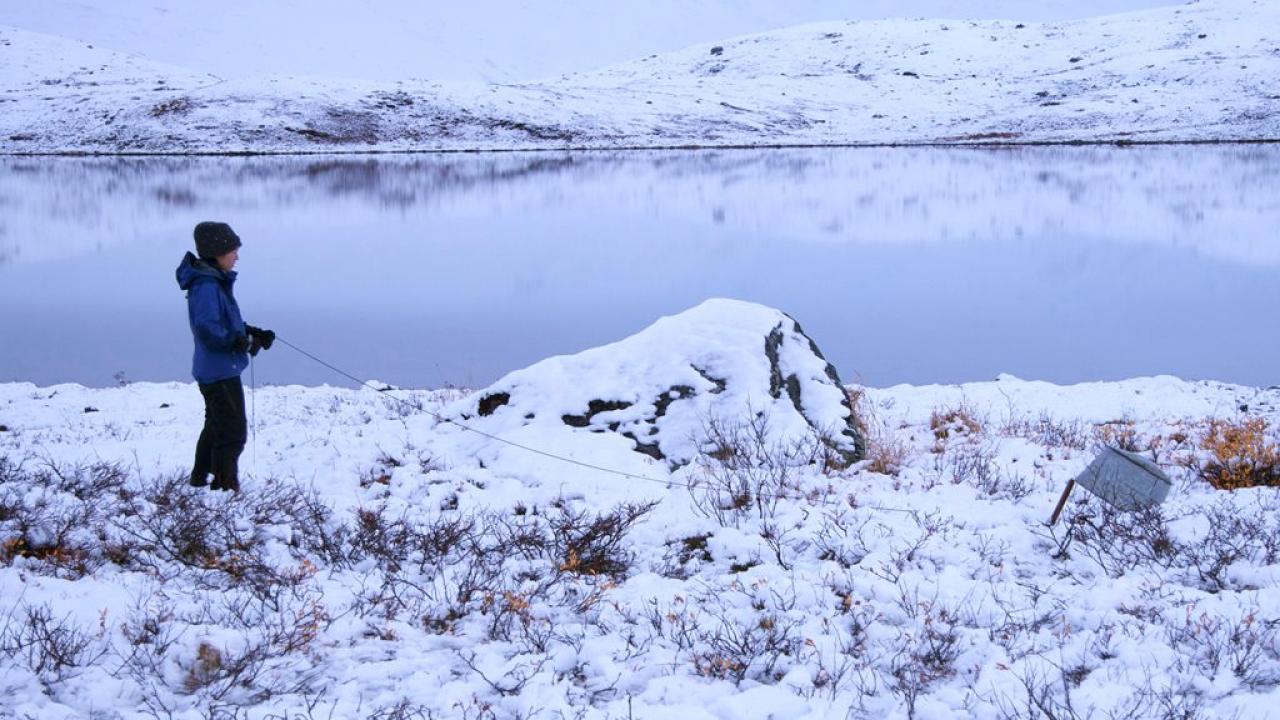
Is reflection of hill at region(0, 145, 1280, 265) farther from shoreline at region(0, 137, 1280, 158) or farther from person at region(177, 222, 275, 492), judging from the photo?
person at region(177, 222, 275, 492)

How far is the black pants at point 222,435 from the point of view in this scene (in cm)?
723

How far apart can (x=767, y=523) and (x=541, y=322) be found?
47.9 ft

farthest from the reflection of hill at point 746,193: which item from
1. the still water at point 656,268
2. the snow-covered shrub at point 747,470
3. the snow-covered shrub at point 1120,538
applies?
the snow-covered shrub at point 1120,538

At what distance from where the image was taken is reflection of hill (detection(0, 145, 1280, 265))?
30.4m

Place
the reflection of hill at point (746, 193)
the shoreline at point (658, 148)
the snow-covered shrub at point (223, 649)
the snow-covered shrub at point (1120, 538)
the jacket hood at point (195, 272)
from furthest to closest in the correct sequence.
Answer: the shoreline at point (658, 148)
the reflection of hill at point (746, 193)
the jacket hood at point (195, 272)
the snow-covered shrub at point (1120, 538)
the snow-covered shrub at point (223, 649)

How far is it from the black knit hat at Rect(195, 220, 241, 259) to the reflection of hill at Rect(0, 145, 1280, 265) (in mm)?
23884

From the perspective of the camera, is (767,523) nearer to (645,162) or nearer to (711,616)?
(711,616)

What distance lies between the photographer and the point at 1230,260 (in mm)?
24984

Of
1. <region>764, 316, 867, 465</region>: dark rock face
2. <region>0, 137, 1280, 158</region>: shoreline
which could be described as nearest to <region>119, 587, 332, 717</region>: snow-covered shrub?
<region>764, 316, 867, 465</region>: dark rock face

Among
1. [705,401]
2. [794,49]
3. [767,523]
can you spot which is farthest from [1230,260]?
[794,49]

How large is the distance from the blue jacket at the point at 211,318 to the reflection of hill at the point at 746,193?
23.8m

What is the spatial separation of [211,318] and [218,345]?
0.71 ft

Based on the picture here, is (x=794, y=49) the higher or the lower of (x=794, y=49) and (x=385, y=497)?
the higher

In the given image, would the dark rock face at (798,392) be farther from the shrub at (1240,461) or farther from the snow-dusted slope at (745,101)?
the snow-dusted slope at (745,101)
